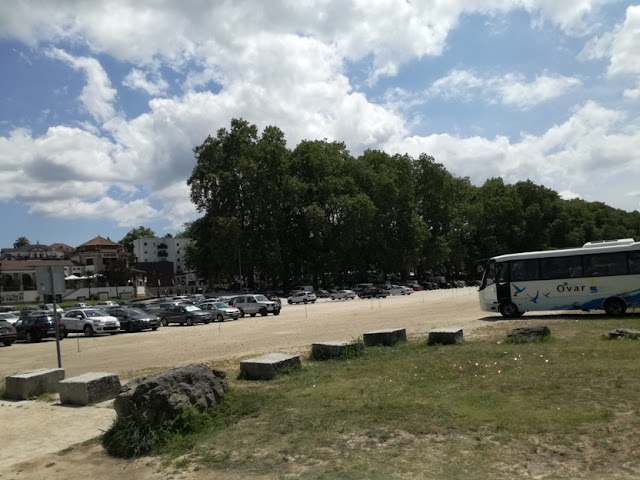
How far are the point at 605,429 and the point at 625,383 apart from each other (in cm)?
255

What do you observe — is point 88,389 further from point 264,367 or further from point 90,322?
point 90,322

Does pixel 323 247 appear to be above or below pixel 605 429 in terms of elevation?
above

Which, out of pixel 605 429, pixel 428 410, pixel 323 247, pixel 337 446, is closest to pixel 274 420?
pixel 337 446

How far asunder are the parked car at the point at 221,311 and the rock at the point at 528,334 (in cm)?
2795

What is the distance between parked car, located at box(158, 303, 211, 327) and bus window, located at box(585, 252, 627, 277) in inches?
→ 983

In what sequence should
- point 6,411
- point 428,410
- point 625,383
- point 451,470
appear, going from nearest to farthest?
point 451,470
point 428,410
point 625,383
point 6,411

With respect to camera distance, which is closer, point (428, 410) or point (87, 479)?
point (87, 479)

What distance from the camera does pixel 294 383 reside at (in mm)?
9992

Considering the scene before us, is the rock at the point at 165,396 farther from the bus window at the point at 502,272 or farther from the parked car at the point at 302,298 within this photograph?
the parked car at the point at 302,298

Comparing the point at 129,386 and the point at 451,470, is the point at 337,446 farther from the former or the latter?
the point at 129,386

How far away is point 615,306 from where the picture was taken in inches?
892

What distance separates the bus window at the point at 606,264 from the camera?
2259cm

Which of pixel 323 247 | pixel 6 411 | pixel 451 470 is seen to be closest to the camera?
pixel 451 470

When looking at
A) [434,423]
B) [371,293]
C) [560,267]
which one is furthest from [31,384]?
[371,293]
